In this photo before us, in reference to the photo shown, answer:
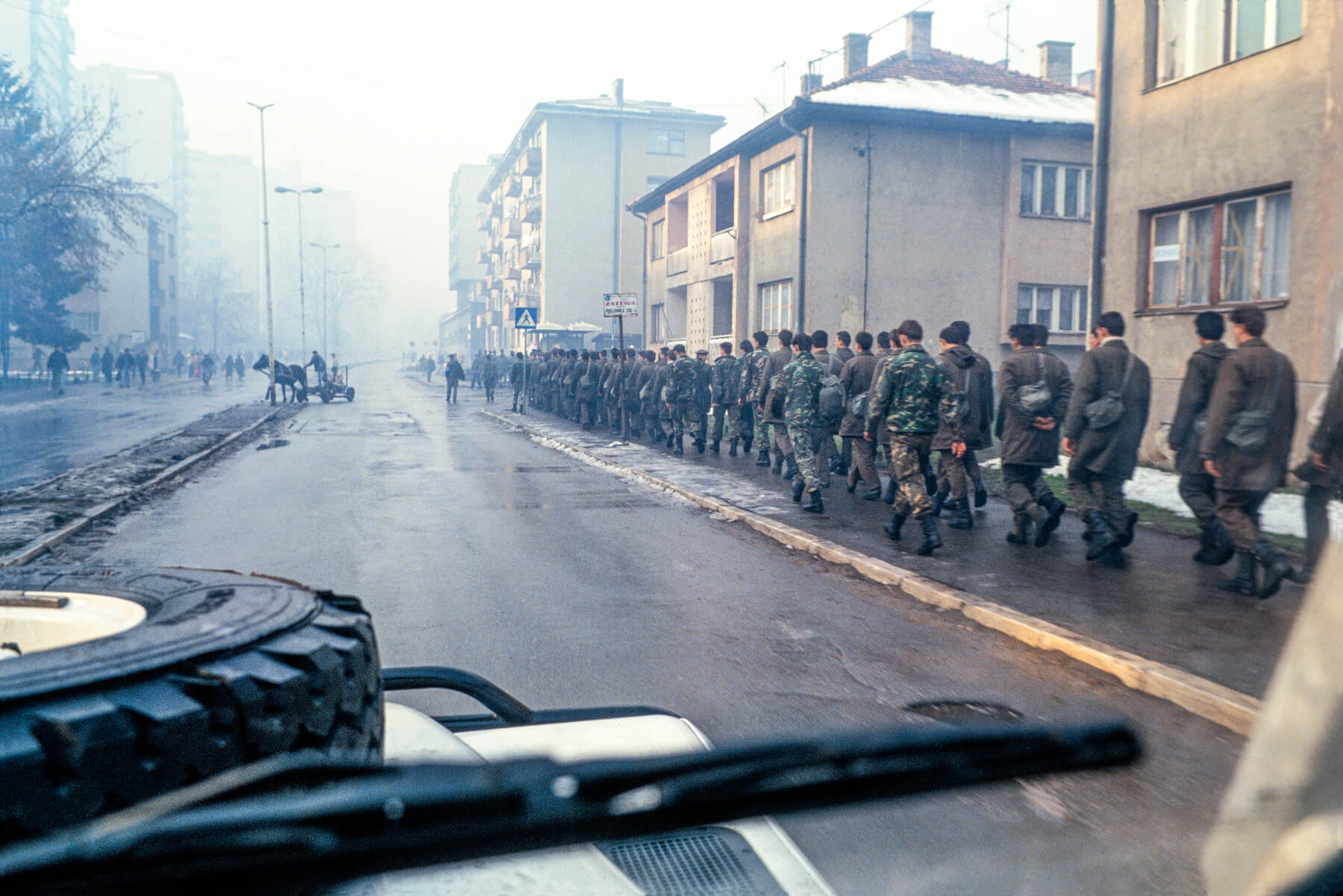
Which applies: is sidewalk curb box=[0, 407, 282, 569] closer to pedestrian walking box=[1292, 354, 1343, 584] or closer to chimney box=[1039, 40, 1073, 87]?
pedestrian walking box=[1292, 354, 1343, 584]

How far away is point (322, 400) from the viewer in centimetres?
3809

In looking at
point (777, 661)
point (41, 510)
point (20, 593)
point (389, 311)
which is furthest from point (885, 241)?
point (389, 311)

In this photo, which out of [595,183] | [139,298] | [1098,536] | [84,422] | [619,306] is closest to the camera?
[1098,536]

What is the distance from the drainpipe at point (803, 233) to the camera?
988 inches

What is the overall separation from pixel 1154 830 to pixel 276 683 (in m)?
2.86

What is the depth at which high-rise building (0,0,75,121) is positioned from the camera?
297 feet

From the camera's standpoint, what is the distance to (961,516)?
1029cm

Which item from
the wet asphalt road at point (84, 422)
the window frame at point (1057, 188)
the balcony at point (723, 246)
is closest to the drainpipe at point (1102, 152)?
the window frame at point (1057, 188)

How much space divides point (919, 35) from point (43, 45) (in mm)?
91717

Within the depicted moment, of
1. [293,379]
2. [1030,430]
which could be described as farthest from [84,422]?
[1030,430]

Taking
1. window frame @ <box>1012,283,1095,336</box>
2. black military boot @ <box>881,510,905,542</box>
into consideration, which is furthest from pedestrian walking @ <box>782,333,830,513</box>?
window frame @ <box>1012,283,1095,336</box>

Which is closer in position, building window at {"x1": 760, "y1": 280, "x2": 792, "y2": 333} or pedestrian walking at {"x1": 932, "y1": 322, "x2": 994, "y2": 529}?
pedestrian walking at {"x1": 932, "y1": 322, "x2": 994, "y2": 529}

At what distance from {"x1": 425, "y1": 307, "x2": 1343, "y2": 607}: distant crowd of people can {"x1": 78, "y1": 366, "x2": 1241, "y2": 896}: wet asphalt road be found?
163 cm

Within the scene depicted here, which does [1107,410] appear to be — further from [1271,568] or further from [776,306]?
[776,306]
